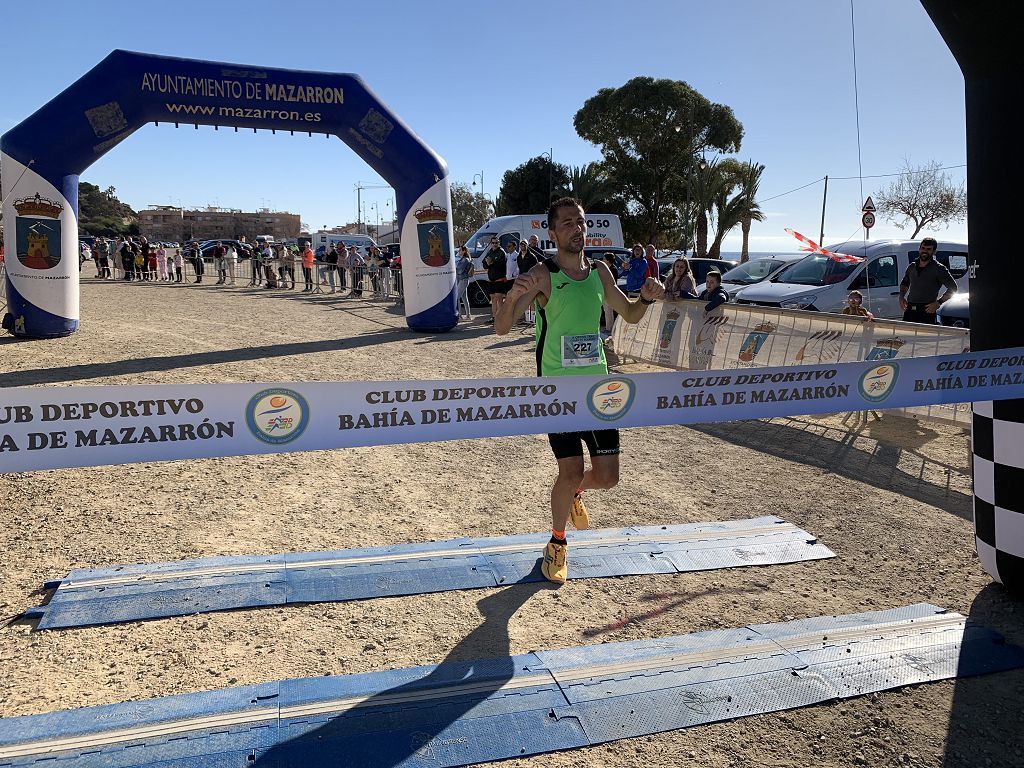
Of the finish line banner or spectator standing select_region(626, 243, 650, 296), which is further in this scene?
spectator standing select_region(626, 243, 650, 296)

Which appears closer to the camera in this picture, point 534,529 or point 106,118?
point 534,529

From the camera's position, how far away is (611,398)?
3.29 metres

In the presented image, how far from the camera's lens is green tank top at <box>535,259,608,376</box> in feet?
12.2

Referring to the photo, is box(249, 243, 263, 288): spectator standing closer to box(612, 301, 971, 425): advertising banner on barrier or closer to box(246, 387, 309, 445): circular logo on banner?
box(612, 301, 971, 425): advertising banner on barrier

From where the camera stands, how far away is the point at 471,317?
705 inches

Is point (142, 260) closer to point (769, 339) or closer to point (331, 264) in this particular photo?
point (331, 264)

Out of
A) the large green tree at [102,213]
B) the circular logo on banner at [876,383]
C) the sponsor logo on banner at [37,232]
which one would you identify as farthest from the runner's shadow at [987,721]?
the large green tree at [102,213]

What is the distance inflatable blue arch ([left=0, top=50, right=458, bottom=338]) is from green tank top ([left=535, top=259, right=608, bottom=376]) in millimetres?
10785

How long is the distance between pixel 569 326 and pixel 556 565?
1415 millimetres

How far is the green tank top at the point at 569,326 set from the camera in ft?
12.2

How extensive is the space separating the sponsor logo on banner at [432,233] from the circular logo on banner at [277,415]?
39.1 feet

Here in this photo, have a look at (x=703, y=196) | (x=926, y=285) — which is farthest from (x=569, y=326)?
(x=703, y=196)

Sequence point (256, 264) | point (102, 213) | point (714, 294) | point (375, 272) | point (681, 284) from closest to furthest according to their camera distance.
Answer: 1. point (714, 294)
2. point (681, 284)
3. point (375, 272)
4. point (256, 264)
5. point (102, 213)

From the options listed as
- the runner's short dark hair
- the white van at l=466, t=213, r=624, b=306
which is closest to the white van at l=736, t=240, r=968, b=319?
the white van at l=466, t=213, r=624, b=306
